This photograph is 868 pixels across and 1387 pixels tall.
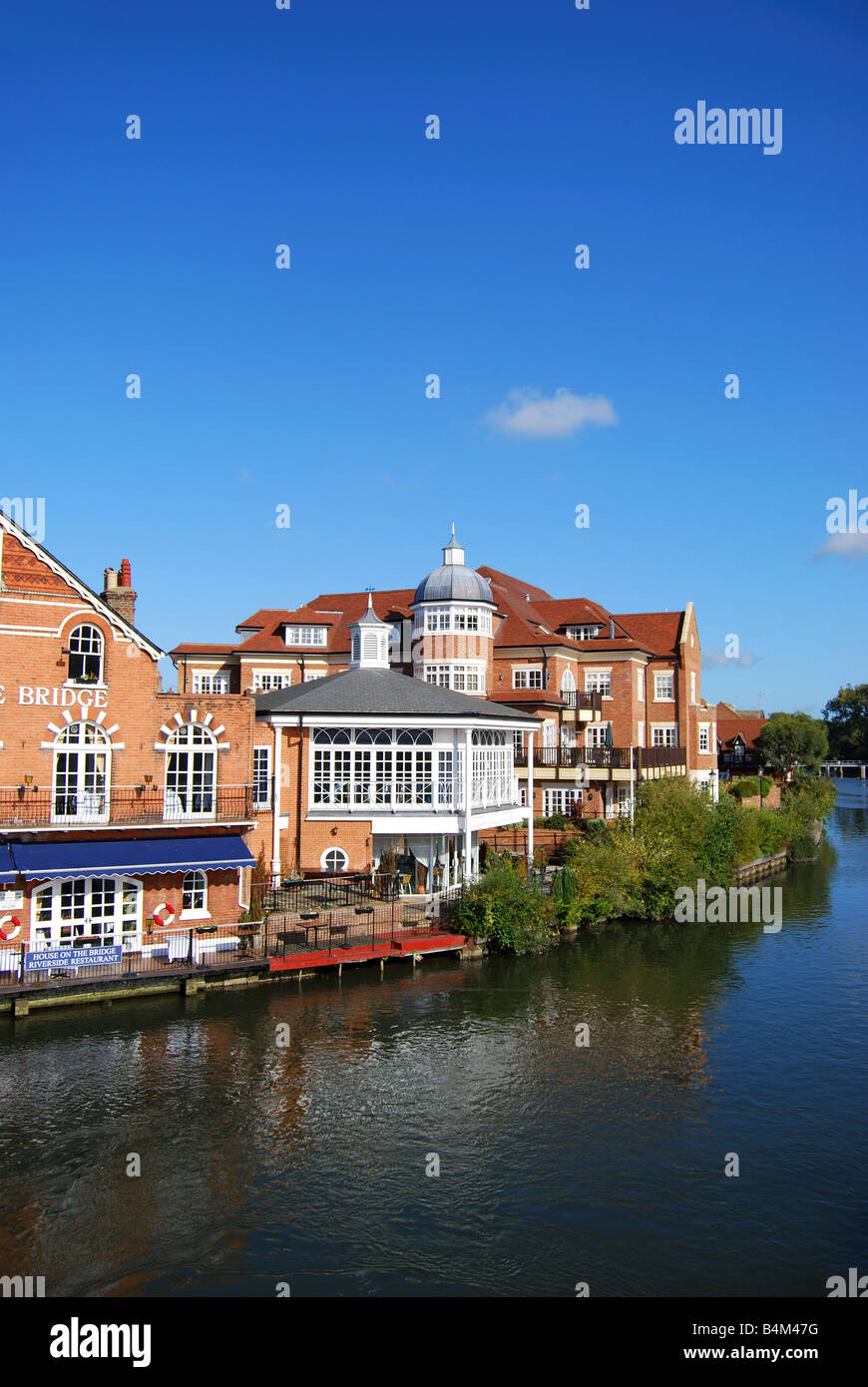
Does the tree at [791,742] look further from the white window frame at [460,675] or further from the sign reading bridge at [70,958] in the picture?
the sign reading bridge at [70,958]

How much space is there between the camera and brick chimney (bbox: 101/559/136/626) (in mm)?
32156

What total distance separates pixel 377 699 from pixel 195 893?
34.0 feet

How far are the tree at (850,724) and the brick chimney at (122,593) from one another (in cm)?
14034

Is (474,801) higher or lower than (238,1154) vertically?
higher

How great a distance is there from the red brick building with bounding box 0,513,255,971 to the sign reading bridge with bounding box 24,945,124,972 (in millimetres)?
737

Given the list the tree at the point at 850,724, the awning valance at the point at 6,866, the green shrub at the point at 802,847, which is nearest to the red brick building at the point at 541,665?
the green shrub at the point at 802,847

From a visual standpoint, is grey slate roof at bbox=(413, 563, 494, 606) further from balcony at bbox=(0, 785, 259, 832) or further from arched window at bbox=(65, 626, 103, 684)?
arched window at bbox=(65, 626, 103, 684)

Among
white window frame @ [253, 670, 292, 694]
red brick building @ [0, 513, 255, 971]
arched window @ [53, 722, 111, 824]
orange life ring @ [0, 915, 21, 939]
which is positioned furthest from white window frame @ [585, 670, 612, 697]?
orange life ring @ [0, 915, 21, 939]

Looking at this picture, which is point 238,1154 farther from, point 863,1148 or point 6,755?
point 6,755

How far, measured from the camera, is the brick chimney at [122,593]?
32.2 metres

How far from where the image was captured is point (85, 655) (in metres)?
26.8

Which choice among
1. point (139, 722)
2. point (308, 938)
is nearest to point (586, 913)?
point (308, 938)

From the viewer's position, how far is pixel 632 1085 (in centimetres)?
2020
